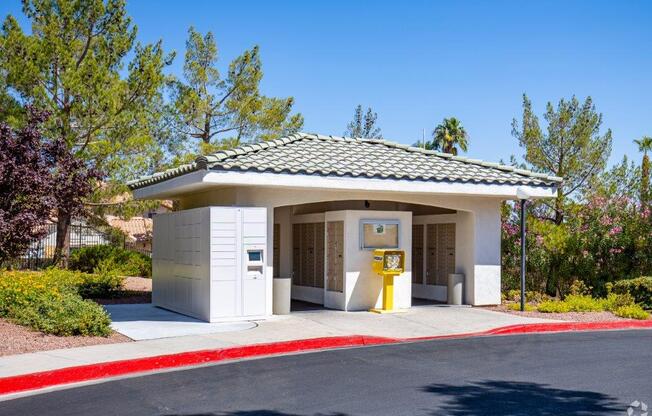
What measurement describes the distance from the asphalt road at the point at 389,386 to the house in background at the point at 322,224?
372 centimetres

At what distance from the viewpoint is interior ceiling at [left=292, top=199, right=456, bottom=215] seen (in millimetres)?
18281

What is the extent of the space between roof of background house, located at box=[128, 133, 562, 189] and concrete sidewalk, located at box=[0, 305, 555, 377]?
290cm

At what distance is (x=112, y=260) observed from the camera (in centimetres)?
2608

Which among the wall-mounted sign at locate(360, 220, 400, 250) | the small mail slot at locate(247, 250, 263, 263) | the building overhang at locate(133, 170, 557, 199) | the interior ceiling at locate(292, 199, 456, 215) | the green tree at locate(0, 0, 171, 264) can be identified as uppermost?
the green tree at locate(0, 0, 171, 264)

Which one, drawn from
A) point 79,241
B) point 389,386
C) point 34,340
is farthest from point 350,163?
point 79,241

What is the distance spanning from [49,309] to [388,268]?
682 centimetres

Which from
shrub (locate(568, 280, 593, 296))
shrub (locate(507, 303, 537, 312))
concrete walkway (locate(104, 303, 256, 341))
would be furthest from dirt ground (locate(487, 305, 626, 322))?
concrete walkway (locate(104, 303, 256, 341))

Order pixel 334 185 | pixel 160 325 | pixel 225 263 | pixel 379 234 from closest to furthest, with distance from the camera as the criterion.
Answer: pixel 160 325, pixel 225 263, pixel 334 185, pixel 379 234

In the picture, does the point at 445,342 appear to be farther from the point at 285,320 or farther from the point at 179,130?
the point at 179,130

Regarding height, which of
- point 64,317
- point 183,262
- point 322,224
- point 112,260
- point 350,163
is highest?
point 350,163

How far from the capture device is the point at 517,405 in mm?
7812

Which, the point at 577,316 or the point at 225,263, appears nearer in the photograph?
the point at 225,263

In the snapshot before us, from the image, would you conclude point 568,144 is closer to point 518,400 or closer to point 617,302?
point 617,302

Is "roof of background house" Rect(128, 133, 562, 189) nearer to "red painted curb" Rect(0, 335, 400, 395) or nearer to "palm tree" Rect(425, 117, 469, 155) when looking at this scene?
"red painted curb" Rect(0, 335, 400, 395)
